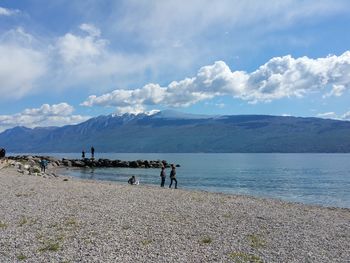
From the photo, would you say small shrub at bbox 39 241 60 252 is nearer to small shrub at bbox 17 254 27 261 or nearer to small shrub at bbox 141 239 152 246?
small shrub at bbox 17 254 27 261

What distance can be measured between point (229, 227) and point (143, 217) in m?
4.29

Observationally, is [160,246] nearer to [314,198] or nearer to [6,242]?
[6,242]

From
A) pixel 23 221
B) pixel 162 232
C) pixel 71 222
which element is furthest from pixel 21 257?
pixel 23 221

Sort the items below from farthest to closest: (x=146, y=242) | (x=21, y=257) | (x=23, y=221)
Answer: (x=23, y=221), (x=146, y=242), (x=21, y=257)

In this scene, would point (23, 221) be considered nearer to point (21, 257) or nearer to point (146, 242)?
point (21, 257)

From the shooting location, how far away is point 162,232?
1625 cm

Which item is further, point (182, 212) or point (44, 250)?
point (182, 212)

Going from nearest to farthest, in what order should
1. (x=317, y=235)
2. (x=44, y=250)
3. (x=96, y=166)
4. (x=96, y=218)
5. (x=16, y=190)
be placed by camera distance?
(x=44, y=250)
(x=317, y=235)
(x=96, y=218)
(x=16, y=190)
(x=96, y=166)

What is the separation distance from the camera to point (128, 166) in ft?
336

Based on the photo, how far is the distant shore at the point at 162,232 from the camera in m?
13.1

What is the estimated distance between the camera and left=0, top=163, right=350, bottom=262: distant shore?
13.1 m

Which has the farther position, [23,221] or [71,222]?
[23,221]

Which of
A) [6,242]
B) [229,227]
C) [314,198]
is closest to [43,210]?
[6,242]

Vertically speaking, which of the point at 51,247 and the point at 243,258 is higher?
the point at 51,247
